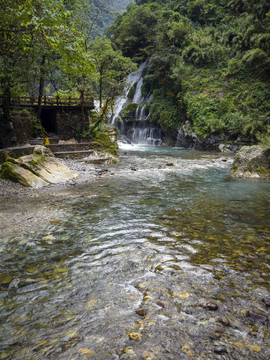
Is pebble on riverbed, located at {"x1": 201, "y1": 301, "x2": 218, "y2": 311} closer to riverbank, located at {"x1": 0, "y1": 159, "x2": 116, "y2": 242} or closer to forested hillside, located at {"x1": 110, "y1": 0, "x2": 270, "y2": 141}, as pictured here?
riverbank, located at {"x1": 0, "y1": 159, "x2": 116, "y2": 242}

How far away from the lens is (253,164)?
37.5 feet

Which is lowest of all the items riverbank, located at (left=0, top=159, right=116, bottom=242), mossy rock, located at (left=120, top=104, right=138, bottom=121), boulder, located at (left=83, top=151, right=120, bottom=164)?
riverbank, located at (left=0, top=159, right=116, bottom=242)

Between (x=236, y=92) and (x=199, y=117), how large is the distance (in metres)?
4.45

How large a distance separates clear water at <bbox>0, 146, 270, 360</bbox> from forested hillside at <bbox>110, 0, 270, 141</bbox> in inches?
660

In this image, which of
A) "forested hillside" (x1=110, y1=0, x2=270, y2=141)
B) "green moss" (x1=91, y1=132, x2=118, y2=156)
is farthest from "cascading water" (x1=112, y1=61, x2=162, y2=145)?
"green moss" (x1=91, y1=132, x2=118, y2=156)

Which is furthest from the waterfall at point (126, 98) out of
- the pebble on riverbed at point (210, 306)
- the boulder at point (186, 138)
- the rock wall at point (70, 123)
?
the pebble on riverbed at point (210, 306)

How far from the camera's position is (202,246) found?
3982mm

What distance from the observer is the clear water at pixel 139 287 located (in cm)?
204

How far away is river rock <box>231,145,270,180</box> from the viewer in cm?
1112

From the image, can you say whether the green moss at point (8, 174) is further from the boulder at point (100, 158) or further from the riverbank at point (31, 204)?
the boulder at point (100, 158)

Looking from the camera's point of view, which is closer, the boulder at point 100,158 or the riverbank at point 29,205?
the riverbank at point 29,205

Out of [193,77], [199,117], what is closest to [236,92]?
[199,117]

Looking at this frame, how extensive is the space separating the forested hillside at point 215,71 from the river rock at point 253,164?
753cm

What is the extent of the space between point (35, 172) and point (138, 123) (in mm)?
24883
